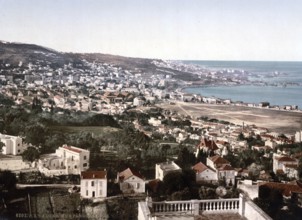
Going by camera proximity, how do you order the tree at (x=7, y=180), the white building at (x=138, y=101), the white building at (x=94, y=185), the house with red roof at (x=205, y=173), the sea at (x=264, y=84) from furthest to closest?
the white building at (x=138, y=101), the house with red roof at (x=205, y=173), the sea at (x=264, y=84), the white building at (x=94, y=185), the tree at (x=7, y=180)

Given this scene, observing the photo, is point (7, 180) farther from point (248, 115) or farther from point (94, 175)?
point (248, 115)

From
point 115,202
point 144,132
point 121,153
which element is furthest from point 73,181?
point 144,132

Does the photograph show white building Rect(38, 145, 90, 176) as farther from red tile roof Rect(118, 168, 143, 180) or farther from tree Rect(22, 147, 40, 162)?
red tile roof Rect(118, 168, 143, 180)

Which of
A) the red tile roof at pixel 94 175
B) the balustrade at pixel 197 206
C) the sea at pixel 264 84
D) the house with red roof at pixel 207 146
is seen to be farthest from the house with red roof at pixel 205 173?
the balustrade at pixel 197 206

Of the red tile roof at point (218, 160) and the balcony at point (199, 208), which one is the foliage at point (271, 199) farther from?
the balcony at point (199, 208)

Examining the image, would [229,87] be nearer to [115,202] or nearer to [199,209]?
[115,202]
